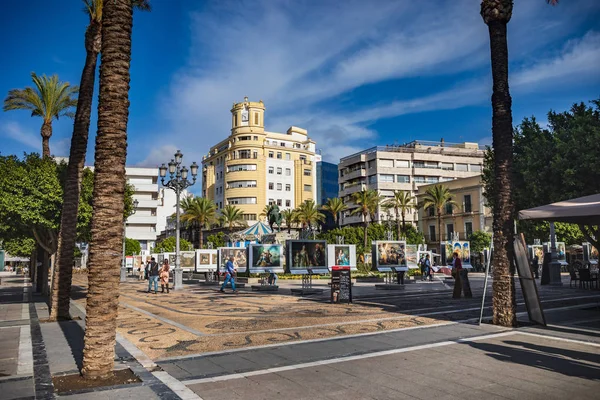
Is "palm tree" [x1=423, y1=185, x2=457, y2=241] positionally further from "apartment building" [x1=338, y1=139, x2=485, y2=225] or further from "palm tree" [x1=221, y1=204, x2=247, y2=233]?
"palm tree" [x1=221, y1=204, x2=247, y2=233]

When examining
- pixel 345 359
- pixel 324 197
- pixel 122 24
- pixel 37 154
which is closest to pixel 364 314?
pixel 345 359

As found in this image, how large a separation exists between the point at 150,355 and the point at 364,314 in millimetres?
6841

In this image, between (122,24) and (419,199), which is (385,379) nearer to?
(122,24)

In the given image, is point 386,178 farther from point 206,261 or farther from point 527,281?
point 527,281

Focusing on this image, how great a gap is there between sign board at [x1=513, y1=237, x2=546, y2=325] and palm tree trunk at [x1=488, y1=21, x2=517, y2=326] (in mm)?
363

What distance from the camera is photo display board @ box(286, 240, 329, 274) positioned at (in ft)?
77.4

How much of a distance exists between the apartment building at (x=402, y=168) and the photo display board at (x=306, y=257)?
157 ft

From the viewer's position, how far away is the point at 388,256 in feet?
92.8

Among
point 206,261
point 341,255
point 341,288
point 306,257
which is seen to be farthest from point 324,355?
point 206,261

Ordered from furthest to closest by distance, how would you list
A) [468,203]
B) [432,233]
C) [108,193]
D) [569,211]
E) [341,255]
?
[432,233]
[468,203]
[341,255]
[569,211]
[108,193]

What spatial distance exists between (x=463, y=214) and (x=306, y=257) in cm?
4246

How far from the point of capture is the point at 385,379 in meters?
6.35

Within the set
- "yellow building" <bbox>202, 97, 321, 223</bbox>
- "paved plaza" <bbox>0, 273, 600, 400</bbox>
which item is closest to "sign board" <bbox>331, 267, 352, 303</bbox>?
"paved plaza" <bbox>0, 273, 600, 400</bbox>

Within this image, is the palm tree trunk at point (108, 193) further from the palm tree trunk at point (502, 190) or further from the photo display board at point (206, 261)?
the photo display board at point (206, 261)
